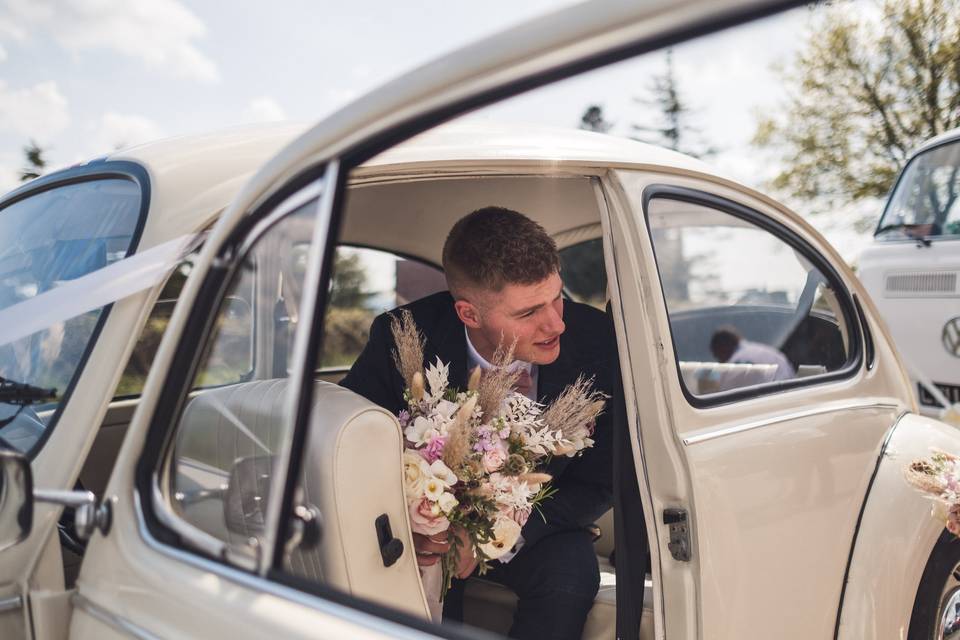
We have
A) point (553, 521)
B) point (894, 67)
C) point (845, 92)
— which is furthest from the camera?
point (553, 521)

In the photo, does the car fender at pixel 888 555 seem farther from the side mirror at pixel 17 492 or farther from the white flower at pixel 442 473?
the side mirror at pixel 17 492

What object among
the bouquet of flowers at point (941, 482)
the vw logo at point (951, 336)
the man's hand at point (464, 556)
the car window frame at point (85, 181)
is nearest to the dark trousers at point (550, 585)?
the man's hand at point (464, 556)

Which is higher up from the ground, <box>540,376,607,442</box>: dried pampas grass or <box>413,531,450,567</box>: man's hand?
<box>540,376,607,442</box>: dried pampas grass

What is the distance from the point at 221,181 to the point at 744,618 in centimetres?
162

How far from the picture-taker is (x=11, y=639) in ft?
4.66

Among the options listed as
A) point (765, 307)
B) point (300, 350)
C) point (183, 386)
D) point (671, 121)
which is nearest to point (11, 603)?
point (183, 386)

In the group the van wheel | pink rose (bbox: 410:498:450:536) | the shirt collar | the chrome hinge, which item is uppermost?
the shirt collar

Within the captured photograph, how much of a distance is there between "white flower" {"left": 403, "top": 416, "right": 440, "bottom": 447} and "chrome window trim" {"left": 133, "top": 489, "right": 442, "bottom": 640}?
77cm

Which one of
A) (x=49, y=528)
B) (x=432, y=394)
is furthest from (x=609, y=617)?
(x=49, y=528)

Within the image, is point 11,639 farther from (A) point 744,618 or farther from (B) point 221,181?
(A) point 744,618

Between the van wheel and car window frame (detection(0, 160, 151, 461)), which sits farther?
the van wheel

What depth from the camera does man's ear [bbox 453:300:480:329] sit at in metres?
2.74

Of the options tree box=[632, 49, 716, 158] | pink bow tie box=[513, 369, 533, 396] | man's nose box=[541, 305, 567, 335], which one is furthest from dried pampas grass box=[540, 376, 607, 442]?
tree box=[632, 49, 716, 158]

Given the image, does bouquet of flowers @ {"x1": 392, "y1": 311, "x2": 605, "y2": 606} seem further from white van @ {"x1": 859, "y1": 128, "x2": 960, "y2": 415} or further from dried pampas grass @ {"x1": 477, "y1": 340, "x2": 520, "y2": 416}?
white van @ {"x1": 859, "y1": 128, "x2": 960, "y2": 415}
